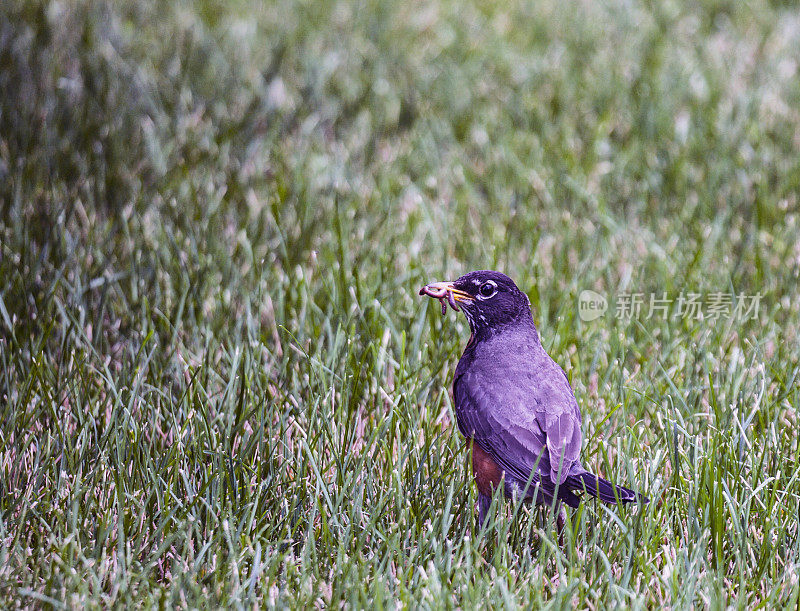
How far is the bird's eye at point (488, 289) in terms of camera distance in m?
2.60

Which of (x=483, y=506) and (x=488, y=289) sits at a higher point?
(x=488, y=289)

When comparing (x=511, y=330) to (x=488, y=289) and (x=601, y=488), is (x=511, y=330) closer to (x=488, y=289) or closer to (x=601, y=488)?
(x=488, y=289)

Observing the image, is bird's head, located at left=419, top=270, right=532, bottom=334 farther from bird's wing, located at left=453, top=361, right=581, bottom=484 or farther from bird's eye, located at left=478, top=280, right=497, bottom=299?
bird's wing, located at left=453, top=361, right=581, bottom=484

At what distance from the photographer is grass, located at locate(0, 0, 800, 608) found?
8.45ft

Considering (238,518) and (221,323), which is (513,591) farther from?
(221,323)

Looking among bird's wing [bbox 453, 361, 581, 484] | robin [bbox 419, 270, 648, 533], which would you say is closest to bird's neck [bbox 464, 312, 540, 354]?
robin [bbox 419, 270, 648, 533]

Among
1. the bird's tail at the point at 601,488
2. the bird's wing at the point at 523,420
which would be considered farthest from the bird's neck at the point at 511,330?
the bird's tail at the point at 601,488

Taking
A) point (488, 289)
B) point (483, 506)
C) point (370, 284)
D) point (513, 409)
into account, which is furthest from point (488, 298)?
point (370, 284)

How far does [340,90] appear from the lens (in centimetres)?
596

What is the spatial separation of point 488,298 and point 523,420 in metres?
0.35

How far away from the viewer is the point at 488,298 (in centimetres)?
261

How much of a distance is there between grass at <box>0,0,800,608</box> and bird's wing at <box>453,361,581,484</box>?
0.20 m

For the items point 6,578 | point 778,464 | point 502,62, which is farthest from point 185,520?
point 502,62

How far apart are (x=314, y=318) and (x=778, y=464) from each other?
5.52ft
